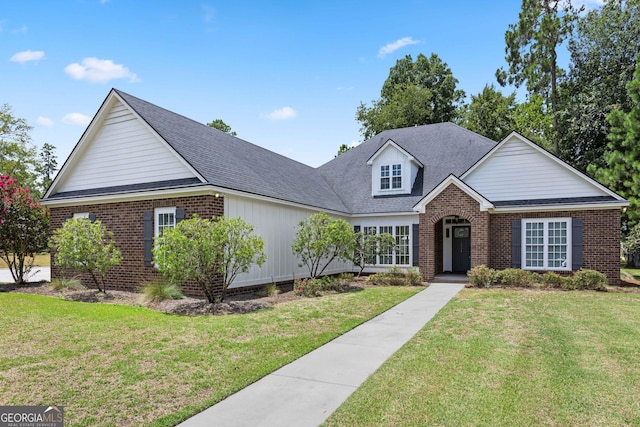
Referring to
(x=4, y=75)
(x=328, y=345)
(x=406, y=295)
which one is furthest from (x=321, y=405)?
(x=4, y=75)

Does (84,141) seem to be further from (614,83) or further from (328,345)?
(614,83)

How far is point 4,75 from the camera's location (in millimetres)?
15961

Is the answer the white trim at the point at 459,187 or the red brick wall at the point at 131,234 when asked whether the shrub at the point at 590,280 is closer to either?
the white trim at the point at 459,187

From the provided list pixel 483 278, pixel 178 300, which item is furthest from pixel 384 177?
pixel 178 300

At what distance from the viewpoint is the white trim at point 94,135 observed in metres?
12.6

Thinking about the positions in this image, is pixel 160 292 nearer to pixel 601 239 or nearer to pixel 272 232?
pixel 272 232

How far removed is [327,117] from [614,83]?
18.3m

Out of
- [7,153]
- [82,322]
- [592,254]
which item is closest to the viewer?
[82,322]

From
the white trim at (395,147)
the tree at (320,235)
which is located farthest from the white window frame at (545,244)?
the tree at (320,235)

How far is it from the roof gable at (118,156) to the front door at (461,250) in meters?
12.4

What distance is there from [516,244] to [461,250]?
3401mm

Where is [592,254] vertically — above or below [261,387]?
above

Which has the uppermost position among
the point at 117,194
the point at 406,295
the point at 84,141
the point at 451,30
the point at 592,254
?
the point at 451,30

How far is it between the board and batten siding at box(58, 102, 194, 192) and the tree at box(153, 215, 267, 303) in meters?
2.95
